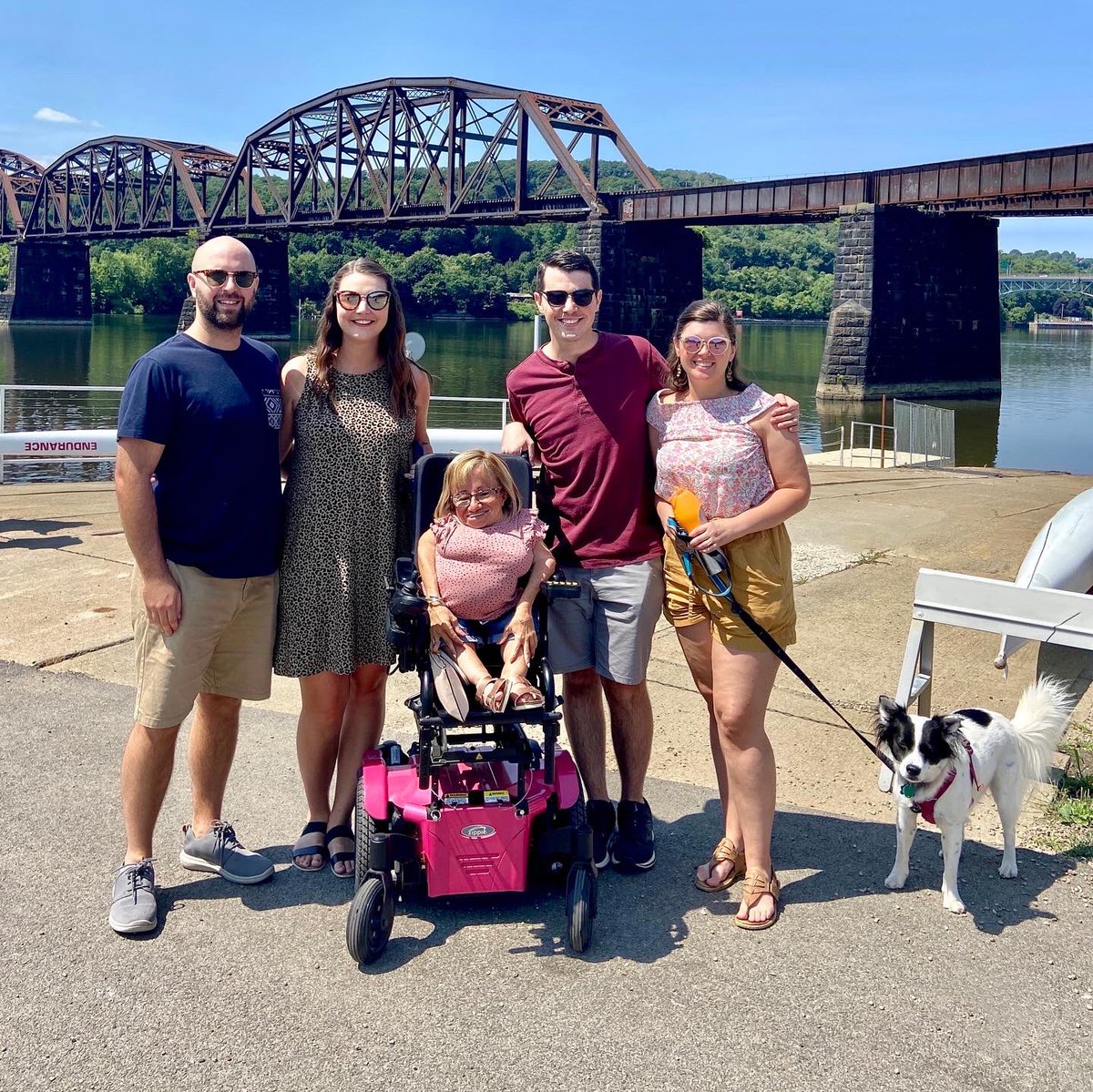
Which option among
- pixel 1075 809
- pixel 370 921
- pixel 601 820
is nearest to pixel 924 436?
pixel 1075 809

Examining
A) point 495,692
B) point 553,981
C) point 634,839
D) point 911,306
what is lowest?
point 553,981

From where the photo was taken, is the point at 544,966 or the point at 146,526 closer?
the point at 544,966

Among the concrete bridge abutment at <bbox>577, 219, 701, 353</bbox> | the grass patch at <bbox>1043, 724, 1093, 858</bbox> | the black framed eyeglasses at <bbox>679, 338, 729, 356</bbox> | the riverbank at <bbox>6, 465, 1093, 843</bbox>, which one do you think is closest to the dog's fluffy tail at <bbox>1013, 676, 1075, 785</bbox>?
the grass patch at <bbox>1043, 724, 1093, 858</bbox>

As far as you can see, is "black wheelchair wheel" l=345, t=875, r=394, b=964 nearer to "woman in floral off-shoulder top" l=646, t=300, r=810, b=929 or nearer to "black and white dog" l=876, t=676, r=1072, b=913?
"woman in floral off-shoulder top" l=646, t=300, r=810, b=929

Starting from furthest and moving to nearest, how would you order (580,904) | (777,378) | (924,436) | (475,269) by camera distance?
(475,269)
(777,378)
(924,436)
(580,904)

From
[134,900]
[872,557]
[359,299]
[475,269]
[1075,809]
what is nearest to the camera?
[134,900]

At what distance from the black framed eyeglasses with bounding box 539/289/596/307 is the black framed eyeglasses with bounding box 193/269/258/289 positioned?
928 millimetres

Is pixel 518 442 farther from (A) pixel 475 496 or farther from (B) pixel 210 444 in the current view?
(B) pixel 210 444

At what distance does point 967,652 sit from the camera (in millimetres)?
6586

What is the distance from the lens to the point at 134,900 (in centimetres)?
346

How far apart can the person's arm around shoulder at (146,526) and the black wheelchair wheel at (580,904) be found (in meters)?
1.42

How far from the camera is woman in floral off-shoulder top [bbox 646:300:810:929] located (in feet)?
11.7

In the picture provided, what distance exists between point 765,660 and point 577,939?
1.01m

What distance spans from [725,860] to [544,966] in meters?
0.81
